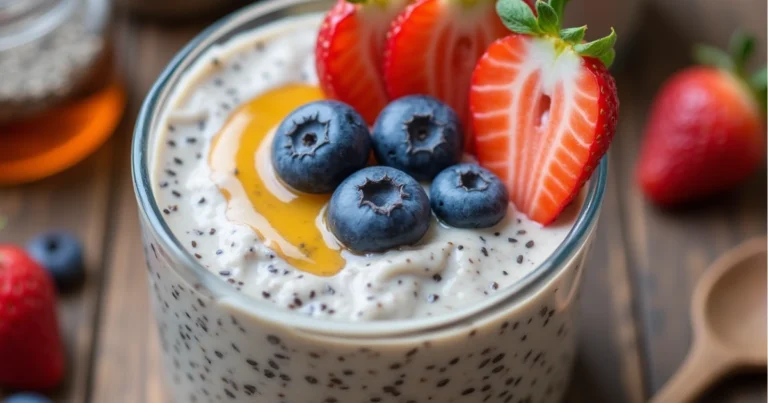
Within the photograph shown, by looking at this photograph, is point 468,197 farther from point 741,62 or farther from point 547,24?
point 741,62

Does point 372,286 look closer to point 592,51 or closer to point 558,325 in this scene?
point 558,325

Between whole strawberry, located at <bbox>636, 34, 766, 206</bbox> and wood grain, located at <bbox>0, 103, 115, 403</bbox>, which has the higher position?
whole strawberry, located at <bbox>636, 34, 766, 206</bbox>

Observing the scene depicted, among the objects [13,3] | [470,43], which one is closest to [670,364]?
[470,43]

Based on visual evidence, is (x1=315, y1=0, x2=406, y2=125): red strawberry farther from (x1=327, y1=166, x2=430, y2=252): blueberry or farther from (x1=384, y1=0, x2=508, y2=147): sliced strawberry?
(x1=327, y1=166, x2=430, y2=252): blueberry

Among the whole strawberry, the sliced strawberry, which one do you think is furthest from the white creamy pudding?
the whole strawberry

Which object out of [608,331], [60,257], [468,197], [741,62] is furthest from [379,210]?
[741,62]

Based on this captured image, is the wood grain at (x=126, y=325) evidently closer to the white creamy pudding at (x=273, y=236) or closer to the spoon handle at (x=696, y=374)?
the white creamy pudding at (x=273, y=236)

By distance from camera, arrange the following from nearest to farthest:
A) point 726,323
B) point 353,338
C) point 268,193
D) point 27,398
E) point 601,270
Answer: point 353,338
point 268,193
point 27,398
point 726,323
point 601,270
